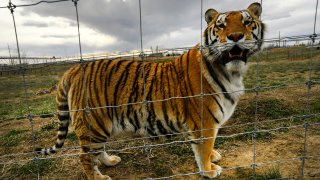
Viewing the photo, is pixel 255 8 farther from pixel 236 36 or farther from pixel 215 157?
pixel 215 157

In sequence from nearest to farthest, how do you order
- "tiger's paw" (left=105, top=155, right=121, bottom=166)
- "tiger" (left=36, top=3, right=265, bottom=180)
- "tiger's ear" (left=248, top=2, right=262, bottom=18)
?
"tiger's ear" (left=248, top=2, right=262, bottom=18), "tiger" (left=36, top=3, right=265, bottom=180), "tiger's paw" (left=105, top=155, right=121, bottom=166)

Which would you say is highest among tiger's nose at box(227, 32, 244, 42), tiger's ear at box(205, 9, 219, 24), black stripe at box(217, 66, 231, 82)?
tiger's ear at box(205, 9, 219, 24)

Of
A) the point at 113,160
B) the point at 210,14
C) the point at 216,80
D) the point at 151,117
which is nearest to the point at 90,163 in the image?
the point at 113,160

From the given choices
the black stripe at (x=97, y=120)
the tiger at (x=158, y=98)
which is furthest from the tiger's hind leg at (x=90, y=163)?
the black stripe at (x=97, y=120)

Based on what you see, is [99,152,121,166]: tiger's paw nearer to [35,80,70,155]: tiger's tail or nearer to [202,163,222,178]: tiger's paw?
[35,80,70,155]: tiger's tail

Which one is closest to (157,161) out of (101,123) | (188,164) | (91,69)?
(188,164)

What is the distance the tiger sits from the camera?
308cm

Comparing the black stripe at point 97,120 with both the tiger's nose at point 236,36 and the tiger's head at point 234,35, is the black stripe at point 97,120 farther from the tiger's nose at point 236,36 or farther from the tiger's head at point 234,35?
the tiger's nose at point 236,36

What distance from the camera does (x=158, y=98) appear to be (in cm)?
327

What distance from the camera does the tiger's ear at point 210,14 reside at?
3078mm

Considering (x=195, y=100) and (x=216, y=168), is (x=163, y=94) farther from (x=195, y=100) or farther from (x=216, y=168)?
(x=216, y=168)

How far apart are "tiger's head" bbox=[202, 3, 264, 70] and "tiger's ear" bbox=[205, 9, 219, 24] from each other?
11 mm

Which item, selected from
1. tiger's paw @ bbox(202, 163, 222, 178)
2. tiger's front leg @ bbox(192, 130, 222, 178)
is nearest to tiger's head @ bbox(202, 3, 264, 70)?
tiger's front leg @ bbox(192, 130, 222, 178)

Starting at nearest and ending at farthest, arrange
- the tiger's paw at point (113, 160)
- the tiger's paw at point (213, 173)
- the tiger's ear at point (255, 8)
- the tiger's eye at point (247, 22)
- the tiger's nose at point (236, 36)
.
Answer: the tiger's nose at point (236, 36) → the tiger's eye at point (247, 22) → the tiger's ear at point (255, 8) → the tiger's paw at point (213, 173) → the tiger's paw at point (113, 160)
